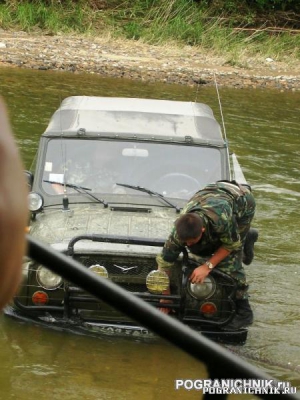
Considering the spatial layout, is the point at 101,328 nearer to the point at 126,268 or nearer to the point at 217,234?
the point at 126,268

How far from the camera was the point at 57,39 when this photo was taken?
81.0 ft

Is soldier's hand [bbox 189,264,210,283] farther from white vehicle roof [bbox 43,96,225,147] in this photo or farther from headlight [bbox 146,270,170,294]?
white vehicle roof [bbox 43,96,225,147]

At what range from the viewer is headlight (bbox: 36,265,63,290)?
6125 mm

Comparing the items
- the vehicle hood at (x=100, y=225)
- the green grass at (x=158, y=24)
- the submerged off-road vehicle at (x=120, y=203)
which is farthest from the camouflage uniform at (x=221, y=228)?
the green grass at (x=158, y=24)

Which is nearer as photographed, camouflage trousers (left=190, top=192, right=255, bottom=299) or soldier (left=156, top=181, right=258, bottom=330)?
soldier (left=156, top=181, right=258, bottom=330)

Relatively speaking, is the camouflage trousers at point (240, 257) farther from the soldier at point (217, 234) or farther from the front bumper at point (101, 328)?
the front bumper at point (101, 328)

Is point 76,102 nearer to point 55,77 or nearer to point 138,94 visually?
point 138,94

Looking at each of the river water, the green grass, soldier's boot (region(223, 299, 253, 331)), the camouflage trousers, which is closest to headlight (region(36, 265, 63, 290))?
the river water

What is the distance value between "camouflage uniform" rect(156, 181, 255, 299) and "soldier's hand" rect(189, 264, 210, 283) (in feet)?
0.43

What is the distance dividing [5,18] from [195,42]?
5270 millimetres

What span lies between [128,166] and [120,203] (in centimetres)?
34

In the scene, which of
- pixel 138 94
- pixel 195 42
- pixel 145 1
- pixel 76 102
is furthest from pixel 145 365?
pixel 145 1

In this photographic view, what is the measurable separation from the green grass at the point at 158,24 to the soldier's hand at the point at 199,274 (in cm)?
1881

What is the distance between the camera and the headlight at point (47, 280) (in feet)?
20.1
